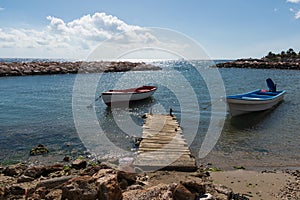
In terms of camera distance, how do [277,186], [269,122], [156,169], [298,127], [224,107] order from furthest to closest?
1. [224,107]
2. [269,122]
3. [298,127]
4. [156,169]
5. [277,186]

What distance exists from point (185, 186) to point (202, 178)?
183 centimetres

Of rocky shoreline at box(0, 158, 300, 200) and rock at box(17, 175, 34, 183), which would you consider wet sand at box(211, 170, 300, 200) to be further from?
rock at box(17, 175, 34, 183)

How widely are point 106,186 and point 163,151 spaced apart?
13.3ft

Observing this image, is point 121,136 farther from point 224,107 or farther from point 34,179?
point 224,107

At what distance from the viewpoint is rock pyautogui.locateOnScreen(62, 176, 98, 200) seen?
4719 mm

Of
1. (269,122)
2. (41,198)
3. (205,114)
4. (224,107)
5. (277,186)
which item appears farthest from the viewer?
(224,107)

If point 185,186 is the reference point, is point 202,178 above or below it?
below

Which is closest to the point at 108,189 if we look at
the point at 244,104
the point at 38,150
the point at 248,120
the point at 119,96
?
the point at 38,150

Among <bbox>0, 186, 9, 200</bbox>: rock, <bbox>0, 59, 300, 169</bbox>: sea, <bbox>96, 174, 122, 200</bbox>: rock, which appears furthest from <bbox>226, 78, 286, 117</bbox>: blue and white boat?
<bbox>0, 186, 9, 200</bbox>: rock

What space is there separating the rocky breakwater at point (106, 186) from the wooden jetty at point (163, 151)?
327 millimetres

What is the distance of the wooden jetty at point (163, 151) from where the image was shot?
24.5 ft

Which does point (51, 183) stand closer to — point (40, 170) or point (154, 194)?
point (40, 170)

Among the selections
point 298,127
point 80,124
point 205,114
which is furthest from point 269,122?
point 80,124

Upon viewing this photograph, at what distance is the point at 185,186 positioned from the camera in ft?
17.0
